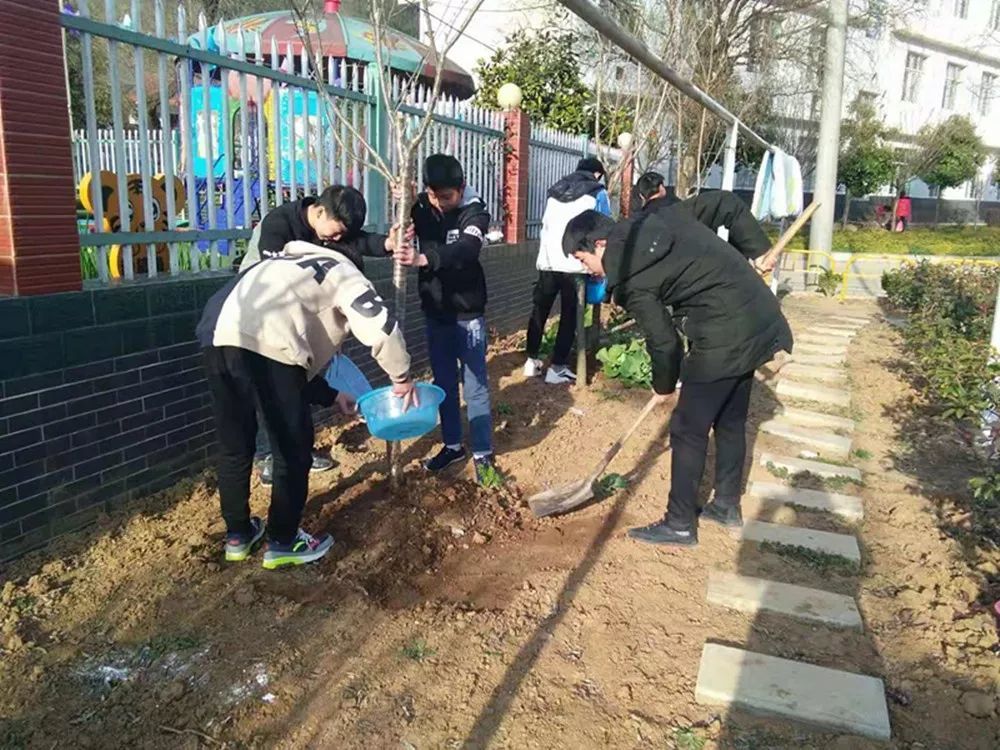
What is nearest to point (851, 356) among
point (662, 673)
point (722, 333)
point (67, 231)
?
point (722, 333)

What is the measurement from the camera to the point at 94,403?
3539 mm

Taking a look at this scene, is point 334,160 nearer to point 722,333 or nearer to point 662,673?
point 722,333

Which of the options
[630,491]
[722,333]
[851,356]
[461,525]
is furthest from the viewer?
[851,356]

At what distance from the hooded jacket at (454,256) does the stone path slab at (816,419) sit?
112 inches

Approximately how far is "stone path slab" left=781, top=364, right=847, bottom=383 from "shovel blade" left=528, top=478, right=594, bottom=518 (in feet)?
11.8

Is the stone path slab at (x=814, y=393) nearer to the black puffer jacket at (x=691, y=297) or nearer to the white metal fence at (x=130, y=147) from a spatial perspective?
the black puffer jacket at (x=691, y=297)

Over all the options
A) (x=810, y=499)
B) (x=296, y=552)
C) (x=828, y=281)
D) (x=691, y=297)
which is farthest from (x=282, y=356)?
(x=828, y=281)

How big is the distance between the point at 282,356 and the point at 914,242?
1002 inches

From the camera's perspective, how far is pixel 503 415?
5.56 metres

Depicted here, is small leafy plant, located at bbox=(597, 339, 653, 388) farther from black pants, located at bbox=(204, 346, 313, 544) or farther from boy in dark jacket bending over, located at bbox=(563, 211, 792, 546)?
black pants, located at bbox=(204, 346, 313, 544)

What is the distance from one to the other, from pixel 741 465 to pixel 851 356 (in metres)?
4.73

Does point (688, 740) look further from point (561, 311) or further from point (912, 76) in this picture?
point (912, 76)

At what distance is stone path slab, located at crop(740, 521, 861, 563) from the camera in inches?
146

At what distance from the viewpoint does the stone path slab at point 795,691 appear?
2479mm
